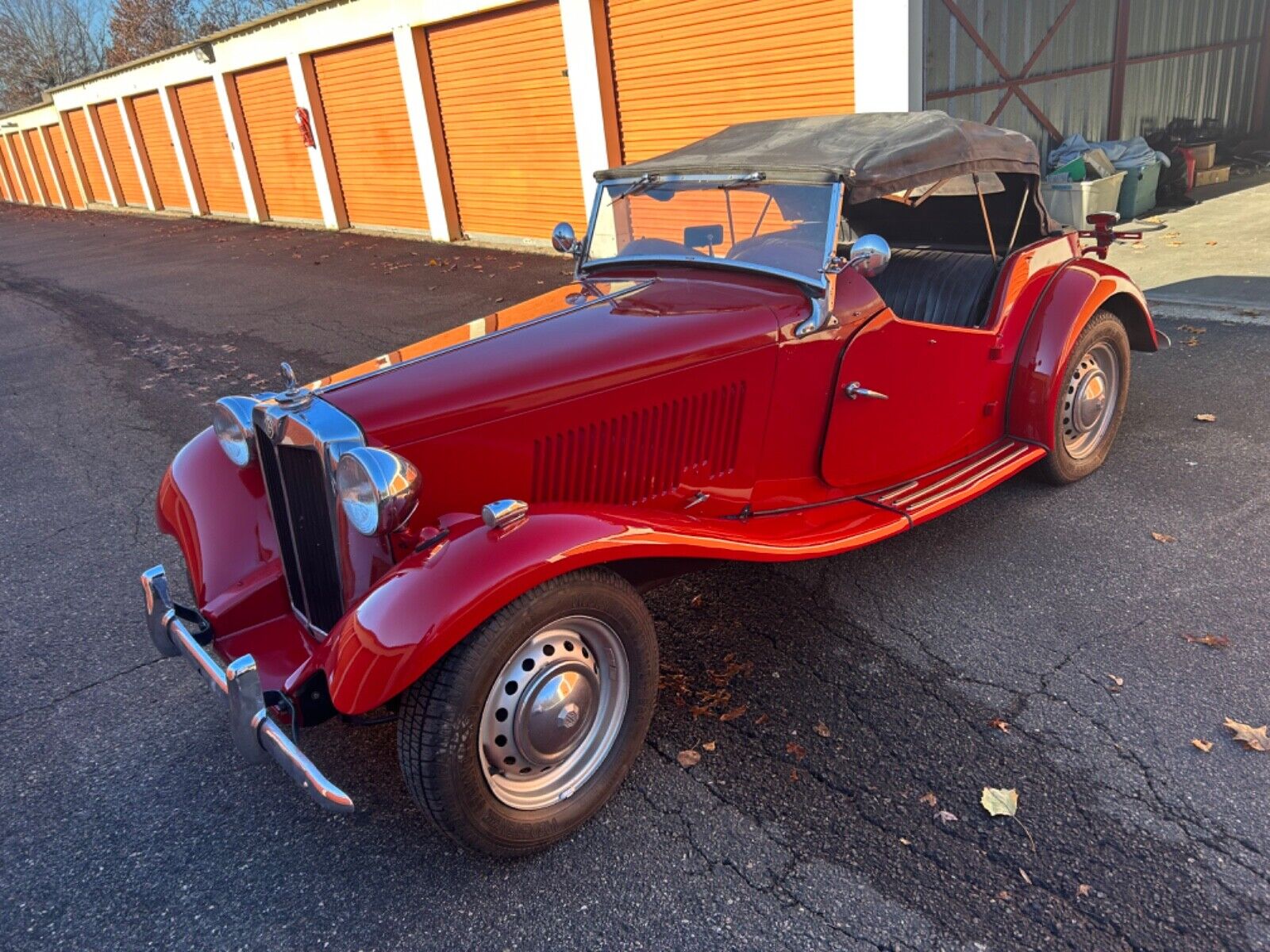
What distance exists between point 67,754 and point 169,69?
22.3m

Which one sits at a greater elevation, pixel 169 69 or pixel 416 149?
pixel 169 69

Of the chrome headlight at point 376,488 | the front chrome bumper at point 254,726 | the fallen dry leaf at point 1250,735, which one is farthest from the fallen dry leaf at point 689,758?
the fallen dry leaf at point 1250,735

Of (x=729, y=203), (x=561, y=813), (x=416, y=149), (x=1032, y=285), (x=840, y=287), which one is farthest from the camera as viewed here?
(x=416, y=149)

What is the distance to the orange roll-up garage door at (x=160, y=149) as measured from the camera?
23.0 m

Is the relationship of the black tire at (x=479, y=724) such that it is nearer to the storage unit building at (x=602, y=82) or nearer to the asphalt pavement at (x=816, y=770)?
the asphalt pavement at (x=816, y=770)

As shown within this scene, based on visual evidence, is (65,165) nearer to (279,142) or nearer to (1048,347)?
(279,142)

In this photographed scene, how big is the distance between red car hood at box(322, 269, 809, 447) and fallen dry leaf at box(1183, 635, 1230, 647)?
183cm

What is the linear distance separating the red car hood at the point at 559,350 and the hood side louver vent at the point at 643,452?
145 millimetres

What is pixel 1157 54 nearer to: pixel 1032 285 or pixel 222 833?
pixel 1032 285

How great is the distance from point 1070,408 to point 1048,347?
409mm

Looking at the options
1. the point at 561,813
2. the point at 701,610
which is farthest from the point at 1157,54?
the point at 561,813

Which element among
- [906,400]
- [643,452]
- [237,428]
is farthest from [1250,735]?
[237,428]

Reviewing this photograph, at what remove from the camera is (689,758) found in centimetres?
288

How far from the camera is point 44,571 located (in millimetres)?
4395
